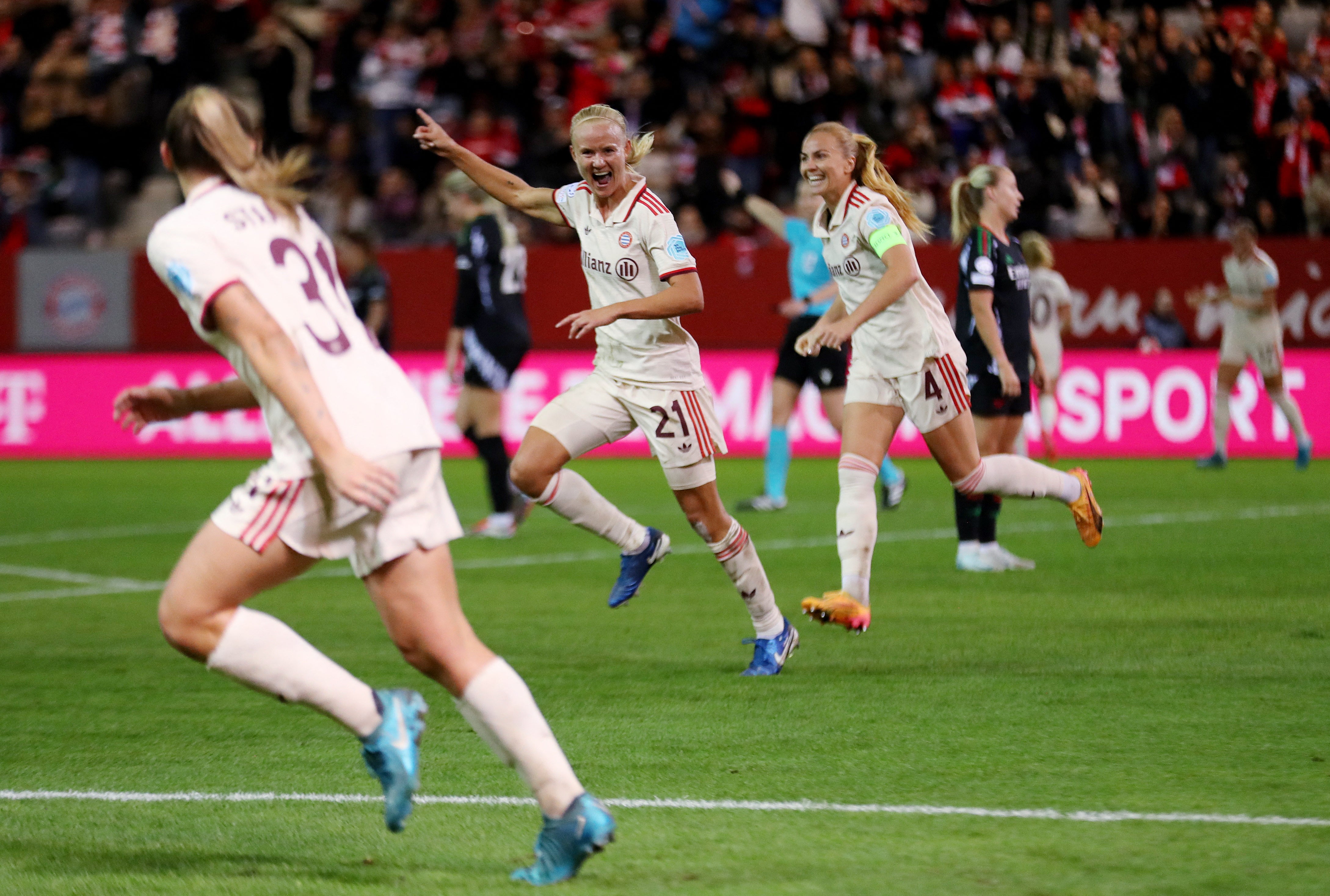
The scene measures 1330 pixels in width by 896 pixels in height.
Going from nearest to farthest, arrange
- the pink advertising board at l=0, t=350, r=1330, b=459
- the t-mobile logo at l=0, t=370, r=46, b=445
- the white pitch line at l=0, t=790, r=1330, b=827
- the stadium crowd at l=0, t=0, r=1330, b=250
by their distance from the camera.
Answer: the white pitch line at l=0, t=790, r=1330, b=827
the pink advertising board at l=0, t=350, r=1330, b=459
the stadium crowd at l=0, t=0, r=1330, b=250
the t-mobile logo at l=0, t=370, r=46, b=445

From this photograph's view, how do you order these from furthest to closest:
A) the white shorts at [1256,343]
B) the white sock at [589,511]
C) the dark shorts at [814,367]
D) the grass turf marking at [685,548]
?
the white shorts at [1256,343] → the dark shorts at [814,367] → the grass turf marking at [685,548] → the white sock at [589,511]

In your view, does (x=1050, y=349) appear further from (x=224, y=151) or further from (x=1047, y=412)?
(x=224, y=151)

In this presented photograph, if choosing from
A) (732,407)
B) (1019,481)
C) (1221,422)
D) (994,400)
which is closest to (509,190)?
(1019,481)

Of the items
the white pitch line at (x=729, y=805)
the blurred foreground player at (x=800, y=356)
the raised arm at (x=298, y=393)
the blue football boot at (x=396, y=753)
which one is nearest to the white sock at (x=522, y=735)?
the blue football boot at (x=396, y=753)

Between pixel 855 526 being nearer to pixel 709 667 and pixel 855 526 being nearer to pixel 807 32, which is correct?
pixel 709 667

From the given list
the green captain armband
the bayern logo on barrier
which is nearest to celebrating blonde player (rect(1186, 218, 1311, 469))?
the green captain armband

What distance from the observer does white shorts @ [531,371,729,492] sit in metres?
6.92

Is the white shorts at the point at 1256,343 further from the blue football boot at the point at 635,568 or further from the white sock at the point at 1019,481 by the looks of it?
the blue football boot at the point at 635,568

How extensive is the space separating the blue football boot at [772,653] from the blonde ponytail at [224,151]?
3407 millimetres

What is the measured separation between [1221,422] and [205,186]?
13.7m

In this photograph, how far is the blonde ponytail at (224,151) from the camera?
13.4 feet

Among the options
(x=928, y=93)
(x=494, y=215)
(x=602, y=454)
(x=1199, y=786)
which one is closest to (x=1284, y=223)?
(x=928, y=93)

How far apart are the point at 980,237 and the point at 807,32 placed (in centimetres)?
1294

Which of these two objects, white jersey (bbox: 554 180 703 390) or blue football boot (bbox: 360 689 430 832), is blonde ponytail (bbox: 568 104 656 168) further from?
blue football boot (bbox: 360 689 430 832)
